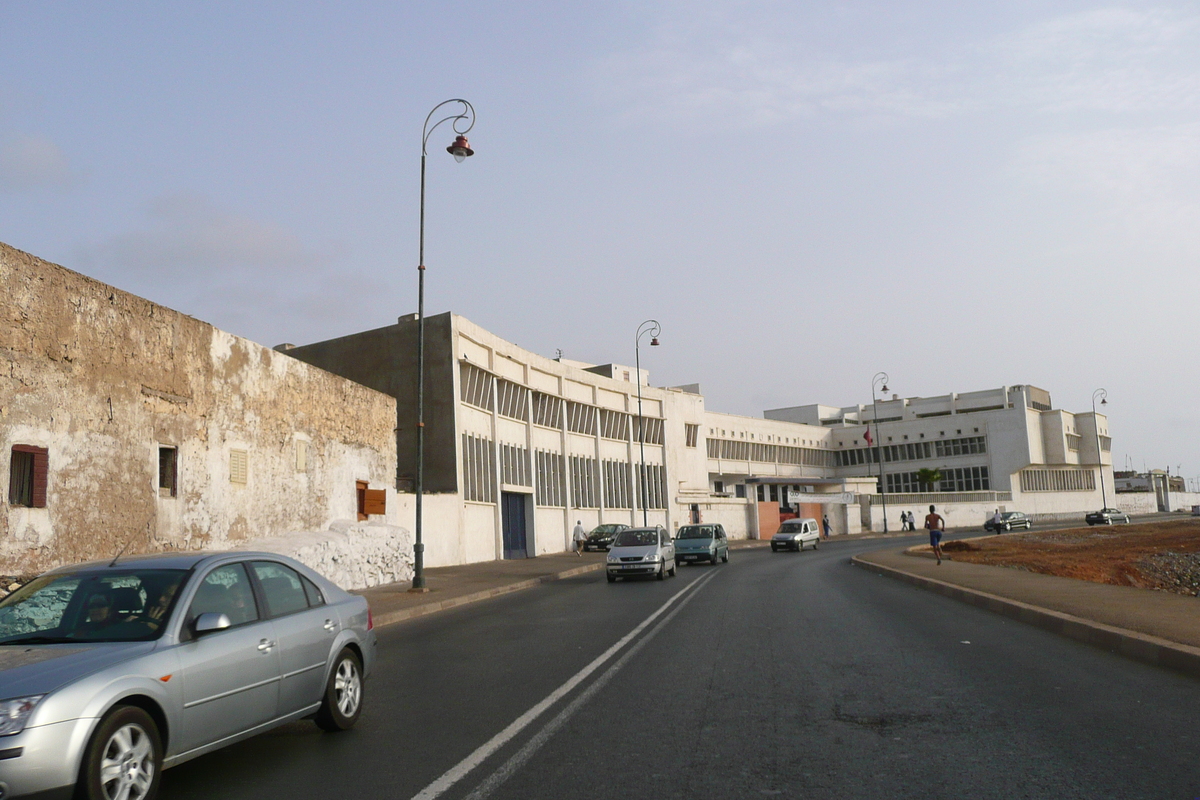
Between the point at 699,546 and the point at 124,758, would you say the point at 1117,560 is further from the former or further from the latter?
the point at 124,758

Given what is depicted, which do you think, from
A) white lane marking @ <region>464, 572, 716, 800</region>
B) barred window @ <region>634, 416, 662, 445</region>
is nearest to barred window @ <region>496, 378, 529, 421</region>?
barred window @ <region>634, 416, 662, 445</region>

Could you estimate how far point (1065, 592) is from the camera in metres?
17.0

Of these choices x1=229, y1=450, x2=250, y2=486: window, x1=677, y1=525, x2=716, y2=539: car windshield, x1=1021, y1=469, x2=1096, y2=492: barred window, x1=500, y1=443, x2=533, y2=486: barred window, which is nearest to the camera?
x1=229, y1=450, x2=250, y2=486: window

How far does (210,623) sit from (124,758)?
2.94 ft

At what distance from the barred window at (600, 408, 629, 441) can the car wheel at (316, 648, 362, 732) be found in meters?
47.1

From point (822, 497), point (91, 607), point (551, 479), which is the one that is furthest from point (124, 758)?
point (822, 497)

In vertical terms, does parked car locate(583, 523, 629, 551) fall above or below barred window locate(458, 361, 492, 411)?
below

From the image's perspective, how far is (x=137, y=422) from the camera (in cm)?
1641

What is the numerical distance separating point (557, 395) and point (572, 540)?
758cm

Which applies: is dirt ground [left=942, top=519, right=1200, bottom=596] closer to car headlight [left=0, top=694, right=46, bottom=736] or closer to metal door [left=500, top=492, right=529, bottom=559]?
metal door [left=500, top=492, right=529, bottom=559]

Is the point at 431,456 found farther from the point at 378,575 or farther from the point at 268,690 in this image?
the point at 268,690

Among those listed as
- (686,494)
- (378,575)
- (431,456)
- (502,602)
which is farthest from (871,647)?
(686,494)

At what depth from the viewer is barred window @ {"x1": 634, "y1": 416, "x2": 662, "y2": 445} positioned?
201ft

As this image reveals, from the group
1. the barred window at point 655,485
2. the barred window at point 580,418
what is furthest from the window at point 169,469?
the barred window at point 655,485
